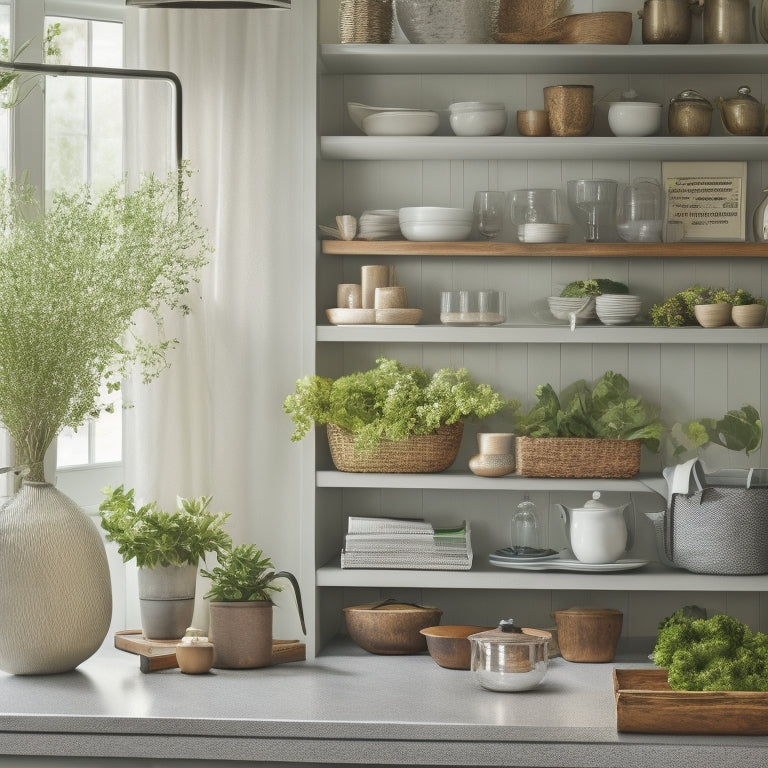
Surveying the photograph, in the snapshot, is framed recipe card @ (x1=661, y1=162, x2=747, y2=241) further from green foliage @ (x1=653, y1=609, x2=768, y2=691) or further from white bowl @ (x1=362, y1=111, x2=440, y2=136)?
green foliage @ (x1=653, y1=609, x2=768, y2=691)

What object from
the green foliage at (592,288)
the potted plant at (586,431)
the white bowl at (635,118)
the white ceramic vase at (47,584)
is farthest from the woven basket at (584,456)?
the white ceramic vase at (47,584)

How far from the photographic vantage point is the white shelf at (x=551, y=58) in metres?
2.83

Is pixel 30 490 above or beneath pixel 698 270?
beneath

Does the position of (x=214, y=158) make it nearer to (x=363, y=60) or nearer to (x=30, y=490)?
(x=363, y=60)

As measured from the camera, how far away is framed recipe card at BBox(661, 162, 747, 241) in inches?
120

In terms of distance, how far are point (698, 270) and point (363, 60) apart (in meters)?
1.12

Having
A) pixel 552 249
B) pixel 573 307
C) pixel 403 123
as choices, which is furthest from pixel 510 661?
pixel 403 123

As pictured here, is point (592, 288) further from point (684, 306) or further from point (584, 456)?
point (584, 456)

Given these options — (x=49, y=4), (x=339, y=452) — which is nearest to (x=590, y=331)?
(x=339, y=452)

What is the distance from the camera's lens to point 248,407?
2986 millimetres

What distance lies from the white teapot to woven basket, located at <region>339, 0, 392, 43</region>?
4.49 ft

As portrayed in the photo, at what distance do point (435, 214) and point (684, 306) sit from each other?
2.34 feet

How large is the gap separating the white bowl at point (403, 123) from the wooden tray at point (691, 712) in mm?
1549

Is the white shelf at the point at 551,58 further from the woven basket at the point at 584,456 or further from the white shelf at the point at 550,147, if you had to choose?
the woven basket at the point at 584,456
